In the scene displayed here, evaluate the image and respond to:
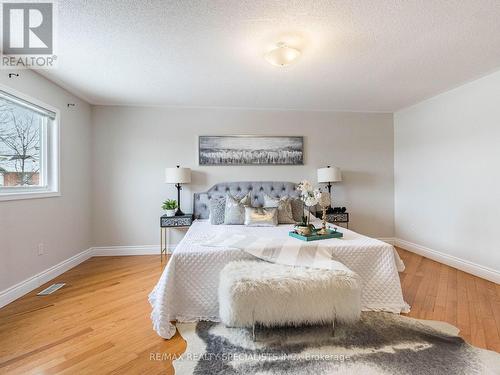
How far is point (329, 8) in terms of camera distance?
1775 mm

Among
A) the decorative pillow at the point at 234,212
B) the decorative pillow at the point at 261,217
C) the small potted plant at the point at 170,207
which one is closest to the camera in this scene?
the decorative pillow at the point at 261,217

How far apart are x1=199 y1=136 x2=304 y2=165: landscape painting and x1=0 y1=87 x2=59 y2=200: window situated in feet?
6.48

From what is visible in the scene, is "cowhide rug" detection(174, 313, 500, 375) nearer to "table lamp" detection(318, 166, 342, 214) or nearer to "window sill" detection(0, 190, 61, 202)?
"window sill" detection(0, 190, 61, 202)

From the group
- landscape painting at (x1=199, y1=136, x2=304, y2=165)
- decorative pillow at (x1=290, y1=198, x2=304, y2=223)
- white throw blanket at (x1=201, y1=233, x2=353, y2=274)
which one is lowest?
white throw blanket at (x1=201, y1=233, x2=353, y2=274)

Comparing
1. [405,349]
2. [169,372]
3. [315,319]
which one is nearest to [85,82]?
[169,372]

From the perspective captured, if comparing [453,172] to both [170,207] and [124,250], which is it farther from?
[124,250]

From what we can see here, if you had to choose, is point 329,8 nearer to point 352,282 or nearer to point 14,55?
point 352,282

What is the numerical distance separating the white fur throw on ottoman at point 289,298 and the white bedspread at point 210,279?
29 centimetres

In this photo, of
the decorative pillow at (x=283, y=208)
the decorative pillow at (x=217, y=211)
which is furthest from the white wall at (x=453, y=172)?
the decorative pillow at (x=217, y=211)

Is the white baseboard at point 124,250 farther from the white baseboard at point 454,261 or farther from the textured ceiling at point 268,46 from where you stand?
the white baseboard at point 454,261

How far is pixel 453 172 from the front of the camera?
345 centimetres

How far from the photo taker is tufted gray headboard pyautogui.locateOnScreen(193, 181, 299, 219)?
4.05 metres

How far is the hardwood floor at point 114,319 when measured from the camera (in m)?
1.67

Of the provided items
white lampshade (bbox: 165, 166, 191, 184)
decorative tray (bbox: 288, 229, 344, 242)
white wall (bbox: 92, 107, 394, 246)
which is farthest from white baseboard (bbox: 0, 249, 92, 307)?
decorative tray (bbox: 288, 229, 344, 242)
